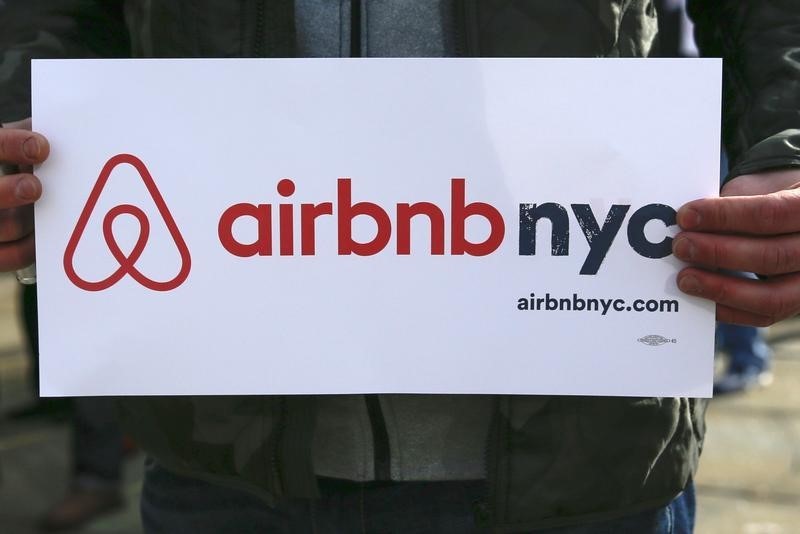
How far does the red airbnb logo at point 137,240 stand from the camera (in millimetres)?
1051

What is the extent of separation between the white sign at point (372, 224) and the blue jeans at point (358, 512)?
0.53ft

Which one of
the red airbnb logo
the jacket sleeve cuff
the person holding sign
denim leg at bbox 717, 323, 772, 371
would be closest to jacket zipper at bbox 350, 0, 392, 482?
the person holding sign

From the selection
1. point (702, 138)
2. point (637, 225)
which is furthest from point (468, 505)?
point (702, 138)

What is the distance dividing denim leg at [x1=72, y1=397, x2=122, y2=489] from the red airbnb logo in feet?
7.10

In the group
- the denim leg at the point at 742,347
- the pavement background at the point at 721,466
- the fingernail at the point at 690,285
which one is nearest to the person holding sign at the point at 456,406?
the fingernail at the point at 690,285

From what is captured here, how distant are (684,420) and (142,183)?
0.71m

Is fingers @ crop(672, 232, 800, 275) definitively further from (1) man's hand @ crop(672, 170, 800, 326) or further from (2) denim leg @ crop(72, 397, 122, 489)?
(2) denim leg @ crop(72, 397, 122, 489)

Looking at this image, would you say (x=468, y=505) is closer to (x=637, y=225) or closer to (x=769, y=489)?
(x=637, y=225)

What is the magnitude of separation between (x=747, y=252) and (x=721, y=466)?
259cm

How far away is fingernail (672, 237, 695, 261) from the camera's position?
1010mm

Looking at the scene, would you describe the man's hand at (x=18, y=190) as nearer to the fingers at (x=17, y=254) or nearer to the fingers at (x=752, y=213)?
the fingers at (x=17, y=254)

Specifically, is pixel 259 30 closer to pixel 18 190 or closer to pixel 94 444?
pixel 18 190

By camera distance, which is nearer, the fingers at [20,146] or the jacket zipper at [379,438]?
the fingers at [20,146]

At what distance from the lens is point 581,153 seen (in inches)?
40.9
